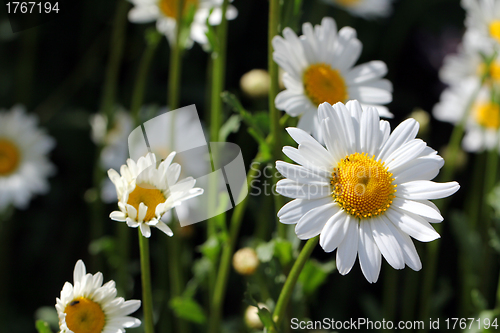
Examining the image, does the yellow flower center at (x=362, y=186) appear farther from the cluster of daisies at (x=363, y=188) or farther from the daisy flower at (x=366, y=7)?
the daisy flower at (x=366, y=7)

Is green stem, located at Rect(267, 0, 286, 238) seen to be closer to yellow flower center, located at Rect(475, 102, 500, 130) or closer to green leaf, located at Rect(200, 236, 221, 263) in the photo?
green leaf, located at Rect(200, 236, 221, 263)

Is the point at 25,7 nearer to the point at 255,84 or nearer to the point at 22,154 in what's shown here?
the point at 22,154

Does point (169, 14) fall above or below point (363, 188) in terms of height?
above

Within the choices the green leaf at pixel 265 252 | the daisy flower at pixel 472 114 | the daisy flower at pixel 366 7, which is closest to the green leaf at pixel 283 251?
the green leaf at pixel 265 252

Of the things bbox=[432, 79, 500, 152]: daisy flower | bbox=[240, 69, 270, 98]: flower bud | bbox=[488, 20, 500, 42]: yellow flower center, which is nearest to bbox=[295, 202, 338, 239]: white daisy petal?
bbox=[240, 69, 270, 98]: flower bud

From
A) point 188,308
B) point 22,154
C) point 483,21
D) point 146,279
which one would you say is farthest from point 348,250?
point 22,154

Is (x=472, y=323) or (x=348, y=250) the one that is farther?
(x=472, y=323)

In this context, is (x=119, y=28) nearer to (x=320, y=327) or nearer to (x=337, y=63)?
(x=337, y=63)
